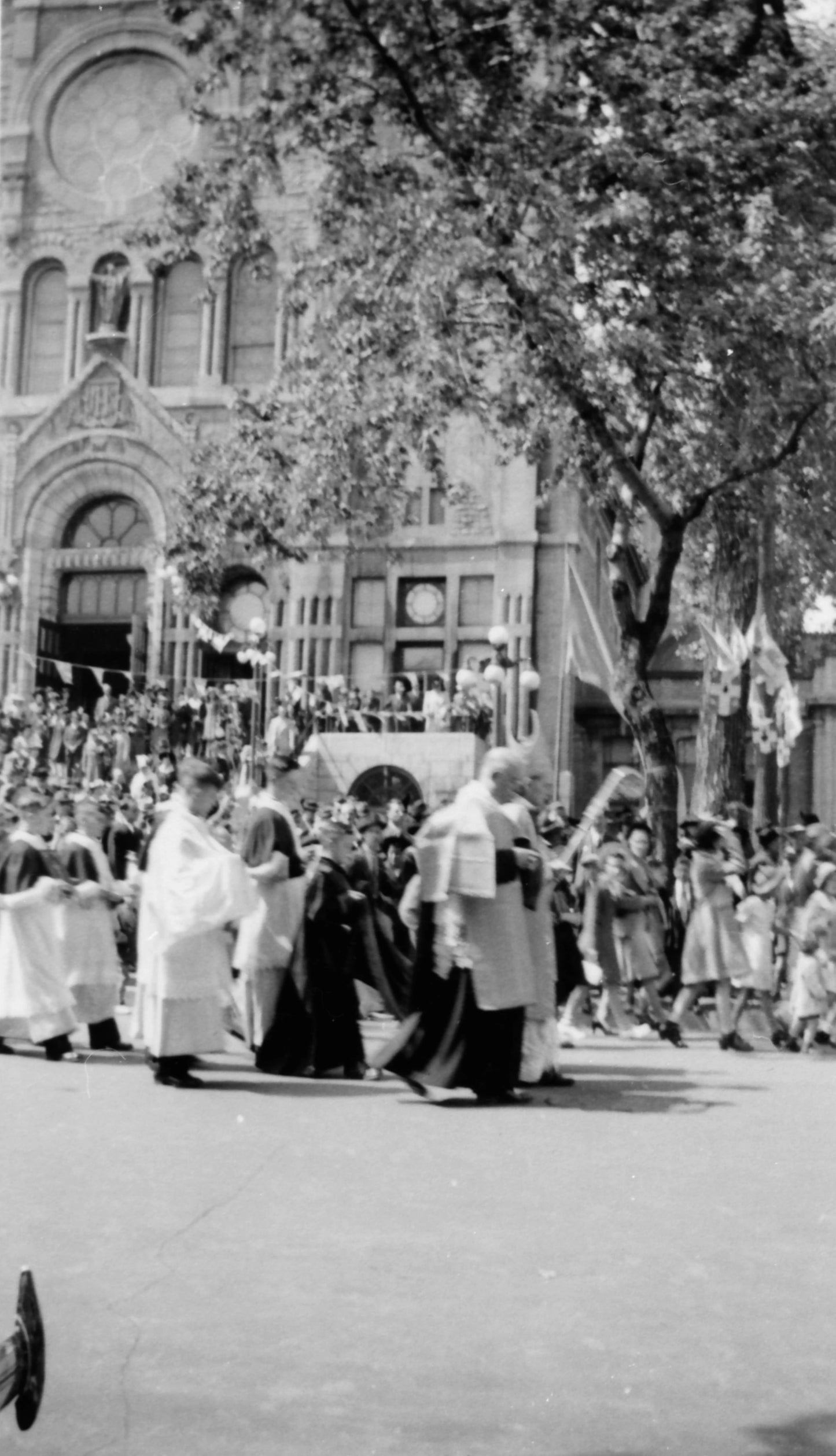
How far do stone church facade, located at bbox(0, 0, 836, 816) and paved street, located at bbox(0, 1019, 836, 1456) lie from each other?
79.3ft

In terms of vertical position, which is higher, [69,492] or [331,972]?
[69,492]

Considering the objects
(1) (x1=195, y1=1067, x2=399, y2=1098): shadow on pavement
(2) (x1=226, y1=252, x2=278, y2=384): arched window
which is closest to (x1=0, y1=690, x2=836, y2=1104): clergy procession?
(1) (x1=195, y1=1067, x2=399, y2=1098): shadow on pavement

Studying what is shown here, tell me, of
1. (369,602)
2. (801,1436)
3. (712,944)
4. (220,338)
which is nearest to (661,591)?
(712,944)

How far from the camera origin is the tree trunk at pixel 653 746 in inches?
631

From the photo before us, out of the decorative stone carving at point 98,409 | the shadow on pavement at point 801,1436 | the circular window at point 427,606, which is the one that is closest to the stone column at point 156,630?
the decorative stone carving at point 98,409

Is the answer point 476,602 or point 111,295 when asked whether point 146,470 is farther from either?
point 476,602

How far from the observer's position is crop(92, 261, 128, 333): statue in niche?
119 feet

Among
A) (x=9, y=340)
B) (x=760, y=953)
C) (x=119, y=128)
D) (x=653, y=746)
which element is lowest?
(x=760, y=953)

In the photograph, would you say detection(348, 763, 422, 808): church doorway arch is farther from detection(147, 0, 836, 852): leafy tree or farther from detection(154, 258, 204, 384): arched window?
detection(154, 258, 204, 384): arched window

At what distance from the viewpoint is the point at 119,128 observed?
123ft

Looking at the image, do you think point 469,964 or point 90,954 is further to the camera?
point 90,954

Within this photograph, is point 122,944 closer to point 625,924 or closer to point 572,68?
point 625,924

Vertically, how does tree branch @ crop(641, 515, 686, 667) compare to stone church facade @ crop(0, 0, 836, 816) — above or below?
below

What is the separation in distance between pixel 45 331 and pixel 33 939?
96.9 feet
